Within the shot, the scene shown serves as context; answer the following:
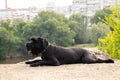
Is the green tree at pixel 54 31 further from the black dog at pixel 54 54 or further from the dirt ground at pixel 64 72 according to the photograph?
the dirt ground at pixel 64 72

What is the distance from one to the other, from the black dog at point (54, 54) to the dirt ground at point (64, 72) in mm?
295

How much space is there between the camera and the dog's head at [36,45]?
9555 mm

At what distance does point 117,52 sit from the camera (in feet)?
46.1

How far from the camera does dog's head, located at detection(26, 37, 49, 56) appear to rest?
9555 millimetres

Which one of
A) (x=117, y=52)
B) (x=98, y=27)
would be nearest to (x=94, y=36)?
(x=98, y=27)

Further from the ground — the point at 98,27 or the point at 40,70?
Answer: the point at 40,70

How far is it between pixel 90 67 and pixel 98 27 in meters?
57.8

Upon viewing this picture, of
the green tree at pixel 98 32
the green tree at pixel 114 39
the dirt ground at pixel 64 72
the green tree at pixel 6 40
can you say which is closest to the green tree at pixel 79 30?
the green tree at pixel 98 32

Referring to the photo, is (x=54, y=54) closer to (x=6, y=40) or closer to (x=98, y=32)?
(x=6, y=40)

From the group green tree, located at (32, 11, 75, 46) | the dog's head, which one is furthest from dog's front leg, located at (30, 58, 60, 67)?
green tree, located at (32, 11, 75, 46)

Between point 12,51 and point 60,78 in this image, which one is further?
point 12,51

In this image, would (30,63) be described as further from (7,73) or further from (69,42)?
(69,42)

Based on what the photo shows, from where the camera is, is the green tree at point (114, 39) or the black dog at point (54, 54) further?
the green tree at point (114, 39)

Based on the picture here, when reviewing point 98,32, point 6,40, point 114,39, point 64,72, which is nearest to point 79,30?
point 98,32
